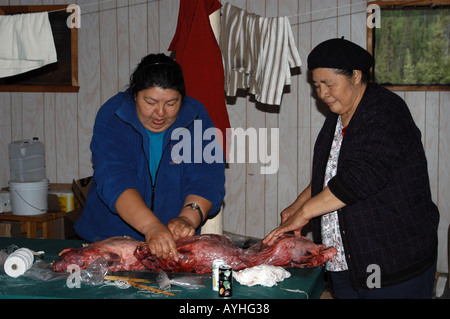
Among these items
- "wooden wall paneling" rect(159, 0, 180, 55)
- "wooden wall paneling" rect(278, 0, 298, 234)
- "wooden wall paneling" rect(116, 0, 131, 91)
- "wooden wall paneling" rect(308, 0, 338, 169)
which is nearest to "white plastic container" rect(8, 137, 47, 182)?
"wooden wall paneling" rect(116, 0, 131, 91)

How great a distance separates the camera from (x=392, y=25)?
4430 millimetres

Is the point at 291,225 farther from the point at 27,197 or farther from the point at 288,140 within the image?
the point at 27,197

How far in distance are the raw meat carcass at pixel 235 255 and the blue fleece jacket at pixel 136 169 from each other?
0.26 meters

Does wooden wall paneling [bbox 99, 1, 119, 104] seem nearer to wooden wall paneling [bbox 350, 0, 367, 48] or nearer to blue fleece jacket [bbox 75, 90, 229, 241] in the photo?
wooden wall paneling [bbox 350, 0, 367, 48]

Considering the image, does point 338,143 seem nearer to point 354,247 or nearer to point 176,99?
point 354,247

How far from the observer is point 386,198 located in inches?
89.7

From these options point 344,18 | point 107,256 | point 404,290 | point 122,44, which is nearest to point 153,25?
point 122,44

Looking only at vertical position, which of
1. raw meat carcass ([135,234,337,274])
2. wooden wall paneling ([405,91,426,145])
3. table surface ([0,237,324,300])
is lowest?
table surface ([0,237,324,300])

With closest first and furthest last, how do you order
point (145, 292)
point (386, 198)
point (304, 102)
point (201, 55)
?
point (145, 292) < point (386, 198) < point (201, 55) < point (304, 102)

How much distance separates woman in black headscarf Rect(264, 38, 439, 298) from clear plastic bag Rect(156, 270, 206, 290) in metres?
0.51

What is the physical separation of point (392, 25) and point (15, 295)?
3656 mm

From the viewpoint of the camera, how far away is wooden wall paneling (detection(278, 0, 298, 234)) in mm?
4715

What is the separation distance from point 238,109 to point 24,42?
1.93 metres

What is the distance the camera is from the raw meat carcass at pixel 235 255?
235cm
